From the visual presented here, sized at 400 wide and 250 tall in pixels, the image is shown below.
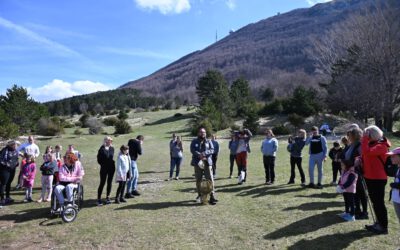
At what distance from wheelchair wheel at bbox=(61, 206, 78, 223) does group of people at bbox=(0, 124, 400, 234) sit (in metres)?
0.28

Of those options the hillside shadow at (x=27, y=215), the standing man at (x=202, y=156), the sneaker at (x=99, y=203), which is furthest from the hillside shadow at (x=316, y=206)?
the hillside shadow at (x=27, y=215)

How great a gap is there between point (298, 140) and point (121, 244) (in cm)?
666

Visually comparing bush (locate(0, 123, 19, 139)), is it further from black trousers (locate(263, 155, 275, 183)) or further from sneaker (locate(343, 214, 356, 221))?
sneaker (locate(343, 214, 356, 221))

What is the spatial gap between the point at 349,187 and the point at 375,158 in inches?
49.3

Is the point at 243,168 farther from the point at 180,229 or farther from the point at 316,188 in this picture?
the point at 180,229

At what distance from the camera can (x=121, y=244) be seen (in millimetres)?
7113

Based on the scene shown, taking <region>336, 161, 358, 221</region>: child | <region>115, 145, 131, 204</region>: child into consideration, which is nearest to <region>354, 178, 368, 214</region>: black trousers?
<region>336, 161, 358, 221</region>: child

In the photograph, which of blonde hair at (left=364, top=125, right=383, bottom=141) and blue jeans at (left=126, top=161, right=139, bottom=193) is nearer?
blonde hair at (left=364, top=125, right=383, bottom=141)

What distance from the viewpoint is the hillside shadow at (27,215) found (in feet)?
29.9

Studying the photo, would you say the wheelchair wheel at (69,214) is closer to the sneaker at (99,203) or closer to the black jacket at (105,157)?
the sneaker at (99,203)

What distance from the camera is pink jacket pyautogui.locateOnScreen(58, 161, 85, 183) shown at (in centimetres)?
912

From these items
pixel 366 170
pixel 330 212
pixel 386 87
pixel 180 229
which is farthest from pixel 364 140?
pixel 386 87

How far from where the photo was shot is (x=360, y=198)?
8031mm

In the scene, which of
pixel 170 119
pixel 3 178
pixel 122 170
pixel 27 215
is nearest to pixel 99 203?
pixel 122 170
